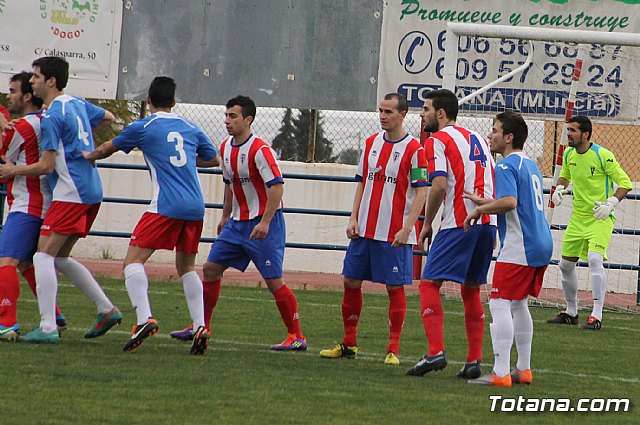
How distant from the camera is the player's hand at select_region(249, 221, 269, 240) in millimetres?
8445

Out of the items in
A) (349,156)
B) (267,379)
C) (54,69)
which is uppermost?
(54,69)

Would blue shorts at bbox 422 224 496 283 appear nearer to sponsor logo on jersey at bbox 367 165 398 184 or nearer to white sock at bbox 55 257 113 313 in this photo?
sponsor logo on jersey at bbox 367 165 398 184

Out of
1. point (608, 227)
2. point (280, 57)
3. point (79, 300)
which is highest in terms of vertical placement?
point (280, 57)

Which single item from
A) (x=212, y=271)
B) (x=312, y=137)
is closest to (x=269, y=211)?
(x=212, y=271)

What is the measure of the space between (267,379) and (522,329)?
1628mm

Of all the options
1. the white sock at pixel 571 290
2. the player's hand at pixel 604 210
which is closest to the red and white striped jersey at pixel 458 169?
the player's hand at pixel 604 210

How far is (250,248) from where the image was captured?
870 cm

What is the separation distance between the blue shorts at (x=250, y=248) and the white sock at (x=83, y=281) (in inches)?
33.3

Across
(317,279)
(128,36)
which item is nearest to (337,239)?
(317,279)

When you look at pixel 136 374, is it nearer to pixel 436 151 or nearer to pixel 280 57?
pixel 436 151

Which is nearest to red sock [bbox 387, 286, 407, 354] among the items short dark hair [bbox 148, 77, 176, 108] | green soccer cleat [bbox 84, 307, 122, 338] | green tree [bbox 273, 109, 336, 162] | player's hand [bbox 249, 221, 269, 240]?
player's hand [bbox 249, 221, 269, 240]

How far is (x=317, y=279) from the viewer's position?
50.5 feet

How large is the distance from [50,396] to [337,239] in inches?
431

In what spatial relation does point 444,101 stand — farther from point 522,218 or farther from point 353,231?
point 353,231
